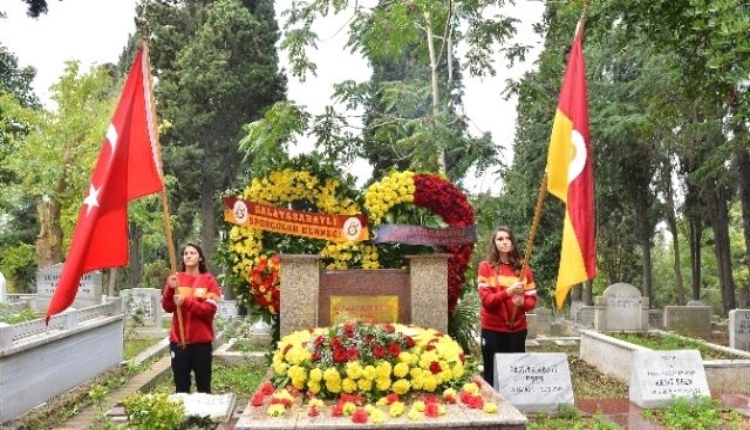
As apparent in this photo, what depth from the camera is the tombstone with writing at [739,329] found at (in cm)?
1412

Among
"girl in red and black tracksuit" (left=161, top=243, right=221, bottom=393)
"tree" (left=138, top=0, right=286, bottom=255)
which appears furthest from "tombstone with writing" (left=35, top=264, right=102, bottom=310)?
"tree" (left=138, top=0, right=286, bottom=255)

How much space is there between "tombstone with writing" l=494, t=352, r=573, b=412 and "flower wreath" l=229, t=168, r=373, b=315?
239cm

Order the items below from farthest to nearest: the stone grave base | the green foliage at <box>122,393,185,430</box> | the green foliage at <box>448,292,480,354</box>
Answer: the green foliage at <box>448,292,480,354</box>
the stone grave base
the green foliage at <box>122,393,185,430</box>

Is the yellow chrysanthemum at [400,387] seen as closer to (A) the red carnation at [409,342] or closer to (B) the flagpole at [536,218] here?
(A) the red carnation at [409,342]

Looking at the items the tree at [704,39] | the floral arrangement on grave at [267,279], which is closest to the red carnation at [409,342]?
the floral arrangement on grave at [267,279]

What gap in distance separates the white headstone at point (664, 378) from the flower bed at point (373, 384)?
2.03 meters

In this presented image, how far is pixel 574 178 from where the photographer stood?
5.89m

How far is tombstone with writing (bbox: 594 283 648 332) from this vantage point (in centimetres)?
1498

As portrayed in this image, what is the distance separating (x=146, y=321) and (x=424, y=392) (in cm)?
1279

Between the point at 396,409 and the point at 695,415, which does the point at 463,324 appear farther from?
the point at 396,409

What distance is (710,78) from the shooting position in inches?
385

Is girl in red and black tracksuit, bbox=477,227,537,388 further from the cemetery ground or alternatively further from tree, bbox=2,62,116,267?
tree, bbox=2,62,116,267

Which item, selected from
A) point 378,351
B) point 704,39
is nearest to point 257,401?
point 378,351

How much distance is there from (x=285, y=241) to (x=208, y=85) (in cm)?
2131
